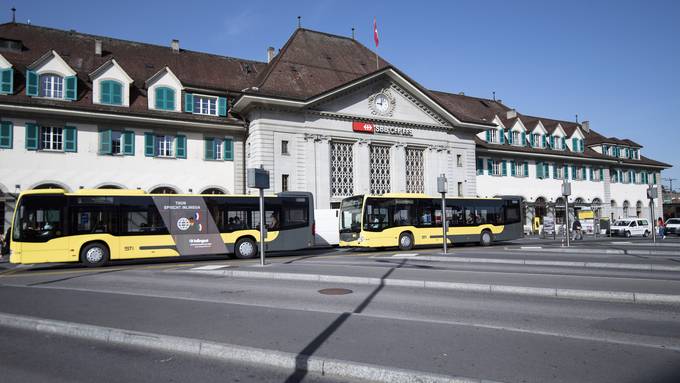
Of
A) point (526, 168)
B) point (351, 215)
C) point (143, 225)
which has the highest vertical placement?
point (526, 168)

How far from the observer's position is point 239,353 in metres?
5.73

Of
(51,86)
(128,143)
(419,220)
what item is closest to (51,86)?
(51,86)

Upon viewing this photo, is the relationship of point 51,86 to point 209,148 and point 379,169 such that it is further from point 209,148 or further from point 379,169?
point 379,169

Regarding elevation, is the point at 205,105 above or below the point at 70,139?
above

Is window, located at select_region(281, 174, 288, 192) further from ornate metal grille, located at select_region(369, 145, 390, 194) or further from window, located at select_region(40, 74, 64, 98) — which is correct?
window, located at select_region(40, 74, 64, 98)

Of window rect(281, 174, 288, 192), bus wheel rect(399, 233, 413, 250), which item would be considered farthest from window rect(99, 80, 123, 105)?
bus wheel rect(399, 233, 413, 250)

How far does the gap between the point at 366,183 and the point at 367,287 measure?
26046 mm

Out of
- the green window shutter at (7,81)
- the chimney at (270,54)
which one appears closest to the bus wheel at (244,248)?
the green window shutter at (7,81)

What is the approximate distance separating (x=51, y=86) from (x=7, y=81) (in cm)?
212

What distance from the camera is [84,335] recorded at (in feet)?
22.8

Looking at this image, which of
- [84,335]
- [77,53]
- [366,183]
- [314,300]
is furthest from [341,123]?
[84,335]

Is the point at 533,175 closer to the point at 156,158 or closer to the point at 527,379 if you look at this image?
the point at 156,158

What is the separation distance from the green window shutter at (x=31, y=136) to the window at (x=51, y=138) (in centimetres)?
38

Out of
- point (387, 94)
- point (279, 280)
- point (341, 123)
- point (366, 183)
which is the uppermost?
point (387, 94)
